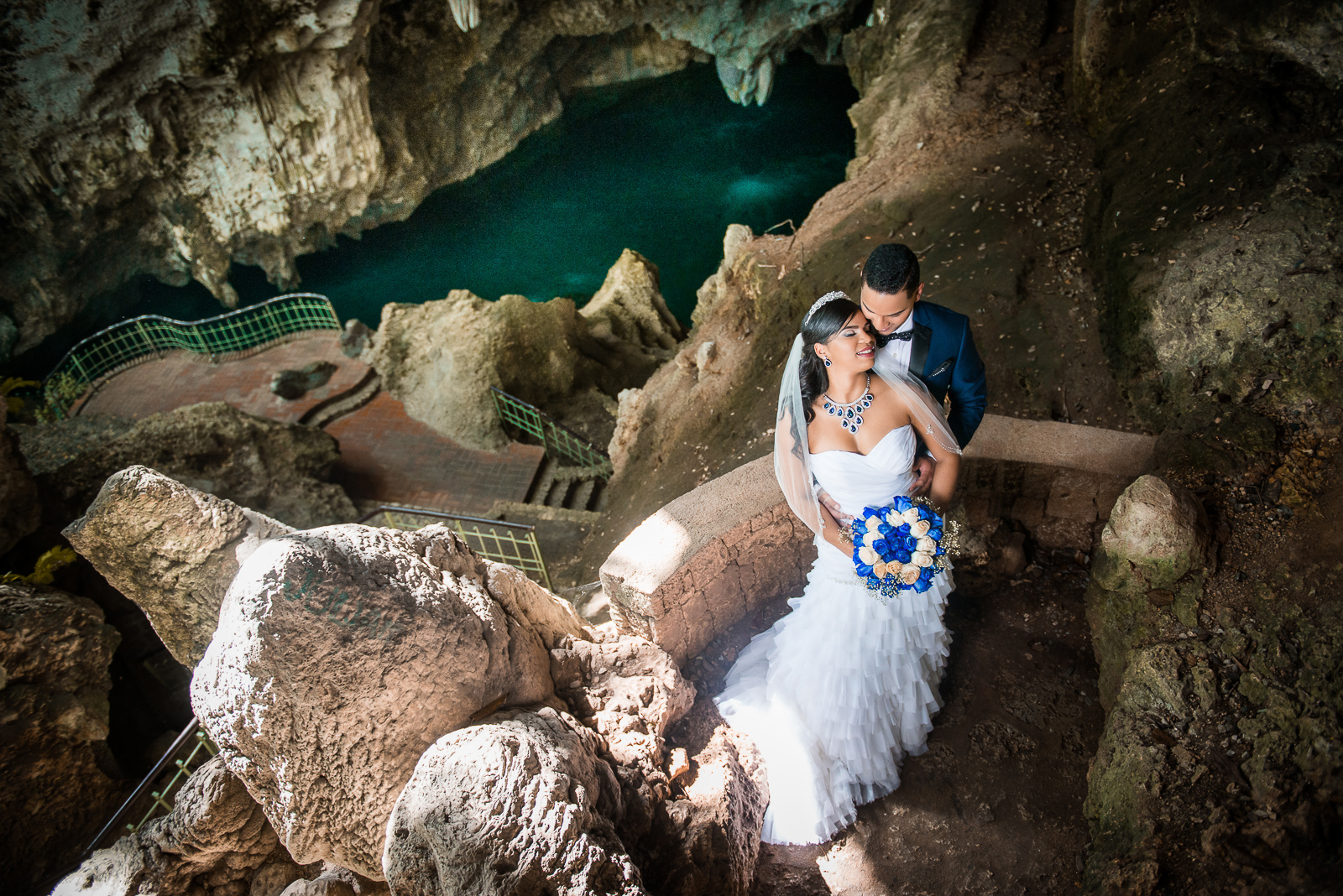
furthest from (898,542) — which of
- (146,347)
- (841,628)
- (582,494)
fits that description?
(146,347)

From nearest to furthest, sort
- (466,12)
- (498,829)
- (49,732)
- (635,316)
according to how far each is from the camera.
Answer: (498,829) → (49,732) → (635,316) → (466,12)

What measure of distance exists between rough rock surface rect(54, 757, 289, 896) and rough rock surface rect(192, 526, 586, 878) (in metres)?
0.92

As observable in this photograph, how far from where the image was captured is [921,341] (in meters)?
3.01

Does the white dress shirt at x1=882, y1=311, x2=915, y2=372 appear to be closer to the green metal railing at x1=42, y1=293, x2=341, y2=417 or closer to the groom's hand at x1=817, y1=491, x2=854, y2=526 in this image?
the groom's hand at x1=817, y1=491, x2=854, y2=526

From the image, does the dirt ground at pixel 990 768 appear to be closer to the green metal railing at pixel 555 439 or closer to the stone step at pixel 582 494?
the stone step at pixel 582 494

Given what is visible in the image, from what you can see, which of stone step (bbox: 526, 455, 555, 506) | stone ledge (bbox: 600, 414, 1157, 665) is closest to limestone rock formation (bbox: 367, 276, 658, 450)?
stone step (bbox: 526, 455, 555, 506)

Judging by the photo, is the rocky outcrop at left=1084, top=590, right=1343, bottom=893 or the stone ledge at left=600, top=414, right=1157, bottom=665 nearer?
the rocky outcrop at left=1084, top=590, right=1343, bottom=893

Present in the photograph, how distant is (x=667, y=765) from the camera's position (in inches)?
122

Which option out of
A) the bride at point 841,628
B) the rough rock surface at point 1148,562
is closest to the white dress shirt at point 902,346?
the bride at point 841,628

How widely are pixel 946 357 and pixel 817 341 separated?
667mm

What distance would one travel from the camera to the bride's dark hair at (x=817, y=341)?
8.76 ft

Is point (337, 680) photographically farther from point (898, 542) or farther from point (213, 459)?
point (213, 459)

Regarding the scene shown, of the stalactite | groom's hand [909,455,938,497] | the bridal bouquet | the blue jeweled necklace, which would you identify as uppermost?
the stalactite

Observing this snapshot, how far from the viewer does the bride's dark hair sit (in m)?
2.67
